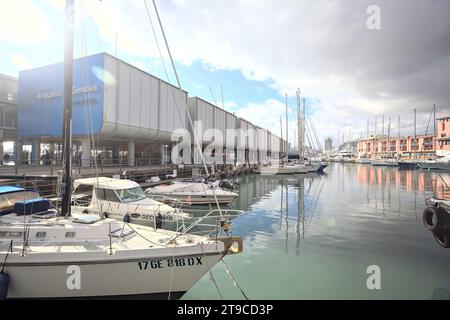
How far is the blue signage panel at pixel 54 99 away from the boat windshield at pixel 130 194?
18002mm

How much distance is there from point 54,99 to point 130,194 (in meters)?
27.9

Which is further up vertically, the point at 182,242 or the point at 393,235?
the point at 182,242

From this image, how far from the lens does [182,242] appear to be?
669 centimetres

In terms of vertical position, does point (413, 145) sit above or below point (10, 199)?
above

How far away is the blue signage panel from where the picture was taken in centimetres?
2889

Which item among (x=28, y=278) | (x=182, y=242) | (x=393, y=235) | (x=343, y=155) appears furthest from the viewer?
(x=343, y=155)

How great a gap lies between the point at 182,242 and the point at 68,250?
9.63 ft

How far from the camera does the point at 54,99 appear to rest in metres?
32.7

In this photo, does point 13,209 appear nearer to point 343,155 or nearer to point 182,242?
point 182,242

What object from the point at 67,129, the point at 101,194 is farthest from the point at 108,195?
the point at 67,129

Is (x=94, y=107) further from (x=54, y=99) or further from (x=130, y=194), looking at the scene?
(x=130, y=194)

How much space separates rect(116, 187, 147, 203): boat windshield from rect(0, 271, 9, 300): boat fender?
7.58m

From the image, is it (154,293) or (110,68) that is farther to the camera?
(110,68)
